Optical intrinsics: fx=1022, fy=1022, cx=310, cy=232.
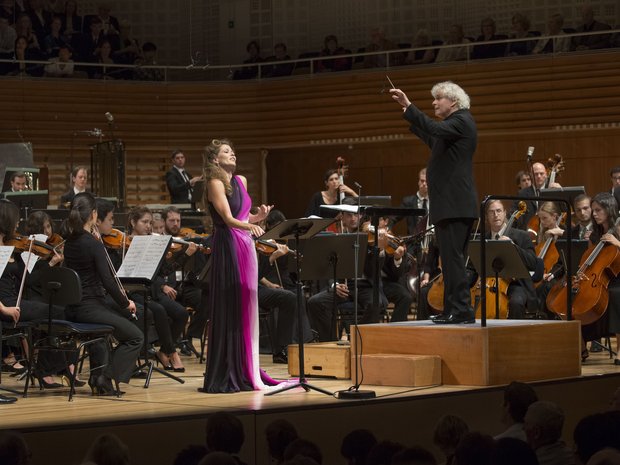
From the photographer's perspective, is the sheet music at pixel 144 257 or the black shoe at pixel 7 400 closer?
the black shoe at pixel 7 400

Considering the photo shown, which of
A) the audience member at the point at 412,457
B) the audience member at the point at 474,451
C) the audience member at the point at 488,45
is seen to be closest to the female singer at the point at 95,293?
the audience member at the point at 474,451

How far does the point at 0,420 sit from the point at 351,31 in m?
11.7

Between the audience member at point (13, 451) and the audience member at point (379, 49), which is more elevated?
the audience member at point (379, 49)

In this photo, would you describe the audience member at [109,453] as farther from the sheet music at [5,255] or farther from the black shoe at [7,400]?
the sheet music at [5,255]

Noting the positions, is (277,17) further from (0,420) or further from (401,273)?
(0,420)

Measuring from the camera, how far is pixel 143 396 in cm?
609

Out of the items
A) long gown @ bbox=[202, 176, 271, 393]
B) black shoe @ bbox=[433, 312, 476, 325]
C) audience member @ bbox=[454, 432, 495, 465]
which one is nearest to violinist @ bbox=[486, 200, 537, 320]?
black shoe @ bbox=[433, 312, 476, 325]

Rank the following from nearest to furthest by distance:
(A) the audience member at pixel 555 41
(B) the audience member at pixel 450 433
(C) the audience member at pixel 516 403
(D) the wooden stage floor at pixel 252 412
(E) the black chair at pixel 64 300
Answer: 1. (B) the audience member at pixel 450 433
2. (C) the audience member at pixel 516 403
3. (D) the wooden stage floor at pixel 252 412
4. (E) the black chair at pixel 64 300
5. (A) the audience member at pixel 555 41

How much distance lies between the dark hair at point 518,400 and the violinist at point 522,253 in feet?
10.1

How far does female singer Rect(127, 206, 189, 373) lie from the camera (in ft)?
24.8

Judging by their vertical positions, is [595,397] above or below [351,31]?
below

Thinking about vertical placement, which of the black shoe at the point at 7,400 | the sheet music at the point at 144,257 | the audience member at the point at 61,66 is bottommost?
the black shoe at the point at 7,400

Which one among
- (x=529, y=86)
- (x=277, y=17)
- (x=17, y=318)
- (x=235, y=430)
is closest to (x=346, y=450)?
(x=235, y=430)

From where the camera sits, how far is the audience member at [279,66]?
1520cm
